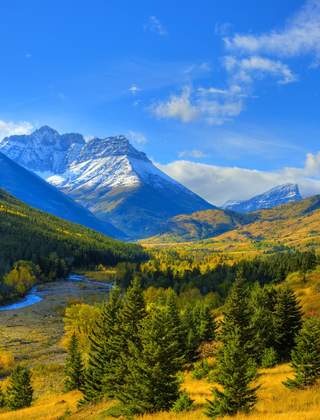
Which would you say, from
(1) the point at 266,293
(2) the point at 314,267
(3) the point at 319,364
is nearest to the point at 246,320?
(1) the point at 266,293

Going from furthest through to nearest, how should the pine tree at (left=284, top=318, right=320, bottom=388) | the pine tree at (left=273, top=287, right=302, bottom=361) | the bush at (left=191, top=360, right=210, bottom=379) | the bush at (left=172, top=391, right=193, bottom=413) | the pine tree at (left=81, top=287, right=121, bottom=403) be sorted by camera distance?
the pine tree at (left=273, top=287, right=302, bottom=361) < the bush at (left=191, top=360, right=210, bottom=379) < the pine tree at (left=81, top=287, right=121, bottom=403) < the pine tree at (left=284, top=318, right=320, bottom=388) < the bush at (left=172, top=391, right=193, bottom=413)

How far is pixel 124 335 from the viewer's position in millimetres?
46875

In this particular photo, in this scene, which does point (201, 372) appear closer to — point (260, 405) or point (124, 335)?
point (124, 335)

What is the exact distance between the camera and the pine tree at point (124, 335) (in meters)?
42.4

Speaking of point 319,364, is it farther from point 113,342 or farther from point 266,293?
point 266,293

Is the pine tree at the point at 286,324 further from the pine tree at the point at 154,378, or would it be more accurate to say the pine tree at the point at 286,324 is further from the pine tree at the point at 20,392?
the pine tree at the point at 20,392

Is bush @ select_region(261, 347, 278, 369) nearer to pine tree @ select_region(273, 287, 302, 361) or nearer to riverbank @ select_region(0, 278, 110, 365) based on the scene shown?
pine tree @ select_region(273, 287, 302, 361)

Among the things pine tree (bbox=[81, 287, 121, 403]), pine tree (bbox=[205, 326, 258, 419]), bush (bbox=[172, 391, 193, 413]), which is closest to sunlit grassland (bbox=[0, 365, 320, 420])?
bush (bbox=[172, 391, 193, 413])

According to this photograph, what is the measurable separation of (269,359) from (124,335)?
56.4 feet

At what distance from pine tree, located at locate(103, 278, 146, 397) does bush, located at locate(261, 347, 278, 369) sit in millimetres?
15316

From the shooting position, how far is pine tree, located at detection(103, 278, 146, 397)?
42438mm

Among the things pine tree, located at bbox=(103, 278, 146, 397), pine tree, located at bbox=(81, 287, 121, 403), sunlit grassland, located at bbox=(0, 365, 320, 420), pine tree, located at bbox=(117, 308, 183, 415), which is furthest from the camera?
pine tree, located at bbox=(81, 287, 121, 403)

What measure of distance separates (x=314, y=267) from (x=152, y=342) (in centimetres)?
11071

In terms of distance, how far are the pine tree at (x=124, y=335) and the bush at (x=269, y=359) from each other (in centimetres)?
1532
